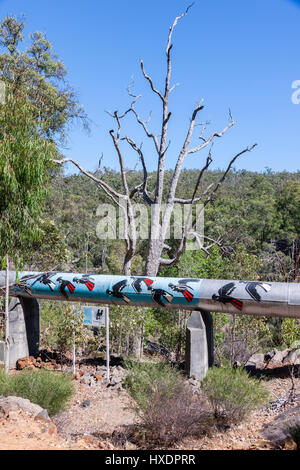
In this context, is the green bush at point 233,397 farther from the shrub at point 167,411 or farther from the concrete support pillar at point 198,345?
the concrete support pillar at point 198,345

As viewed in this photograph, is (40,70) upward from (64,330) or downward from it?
upward

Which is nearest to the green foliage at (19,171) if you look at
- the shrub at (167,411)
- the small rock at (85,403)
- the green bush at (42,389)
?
the green bush at (42,389)

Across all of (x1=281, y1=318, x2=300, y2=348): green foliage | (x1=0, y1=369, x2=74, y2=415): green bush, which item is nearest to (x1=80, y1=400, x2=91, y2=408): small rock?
(x1=0, y1=369, x2=74, y2=415): green bush

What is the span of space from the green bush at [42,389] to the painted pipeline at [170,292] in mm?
2032

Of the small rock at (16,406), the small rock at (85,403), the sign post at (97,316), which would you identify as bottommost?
the small rock at (85,403)

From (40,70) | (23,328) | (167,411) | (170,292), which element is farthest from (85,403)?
(40,70)

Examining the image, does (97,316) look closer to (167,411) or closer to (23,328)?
(23,328)

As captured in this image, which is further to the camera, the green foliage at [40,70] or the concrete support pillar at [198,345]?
the green foliage at [40,70]

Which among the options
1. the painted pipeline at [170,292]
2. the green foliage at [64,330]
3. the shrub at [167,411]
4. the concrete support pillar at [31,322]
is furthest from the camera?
the concrete support pillar at [31,322]

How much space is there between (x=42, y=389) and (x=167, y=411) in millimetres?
2595

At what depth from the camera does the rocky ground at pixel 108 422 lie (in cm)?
633

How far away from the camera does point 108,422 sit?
831cm

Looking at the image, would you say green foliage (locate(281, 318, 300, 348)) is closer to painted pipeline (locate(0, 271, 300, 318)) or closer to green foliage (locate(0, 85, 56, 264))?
painted pipeline (locate(0, 271, 300, 318))
